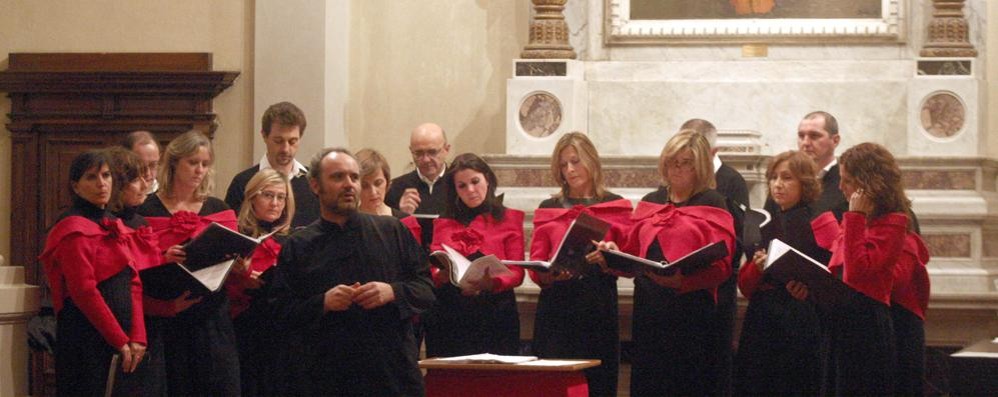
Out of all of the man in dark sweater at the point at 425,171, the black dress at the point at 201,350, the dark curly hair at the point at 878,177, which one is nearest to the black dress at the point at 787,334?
the dark curly hair at the point at 878,177

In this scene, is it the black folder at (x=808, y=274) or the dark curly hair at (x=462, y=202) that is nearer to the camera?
the black folder at (x=808, y=274)

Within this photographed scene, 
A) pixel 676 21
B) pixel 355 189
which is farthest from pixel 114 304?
pixel 676 21

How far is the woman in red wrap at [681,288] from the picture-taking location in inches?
217

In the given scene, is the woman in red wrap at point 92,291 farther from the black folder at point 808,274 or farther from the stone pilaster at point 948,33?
the stone pilaster at point 948,33

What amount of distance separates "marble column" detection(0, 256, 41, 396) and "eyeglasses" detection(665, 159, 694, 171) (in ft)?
8.57

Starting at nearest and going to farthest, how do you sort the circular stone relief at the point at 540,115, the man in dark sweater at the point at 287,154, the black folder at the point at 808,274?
1. the black folder at the point at 808,274
2. the man in dark sweater at the point at 287,154
3. the circular stone relief at the point at 540,115

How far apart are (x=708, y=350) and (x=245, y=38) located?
474 centimetres

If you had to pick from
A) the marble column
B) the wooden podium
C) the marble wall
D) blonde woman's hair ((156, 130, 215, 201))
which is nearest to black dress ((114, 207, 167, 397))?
blonde woman's hair ((156, 130, 215, 201))

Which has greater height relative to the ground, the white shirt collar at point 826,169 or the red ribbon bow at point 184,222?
the white shirt collar at point 826,169

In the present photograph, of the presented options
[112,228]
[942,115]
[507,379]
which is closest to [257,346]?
[112,228]

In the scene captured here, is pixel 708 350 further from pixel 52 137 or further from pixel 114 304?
pixel 52 137

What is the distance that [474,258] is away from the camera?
586cm

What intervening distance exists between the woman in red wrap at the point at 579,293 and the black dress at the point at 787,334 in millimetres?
564

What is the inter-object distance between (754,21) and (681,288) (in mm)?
3645
